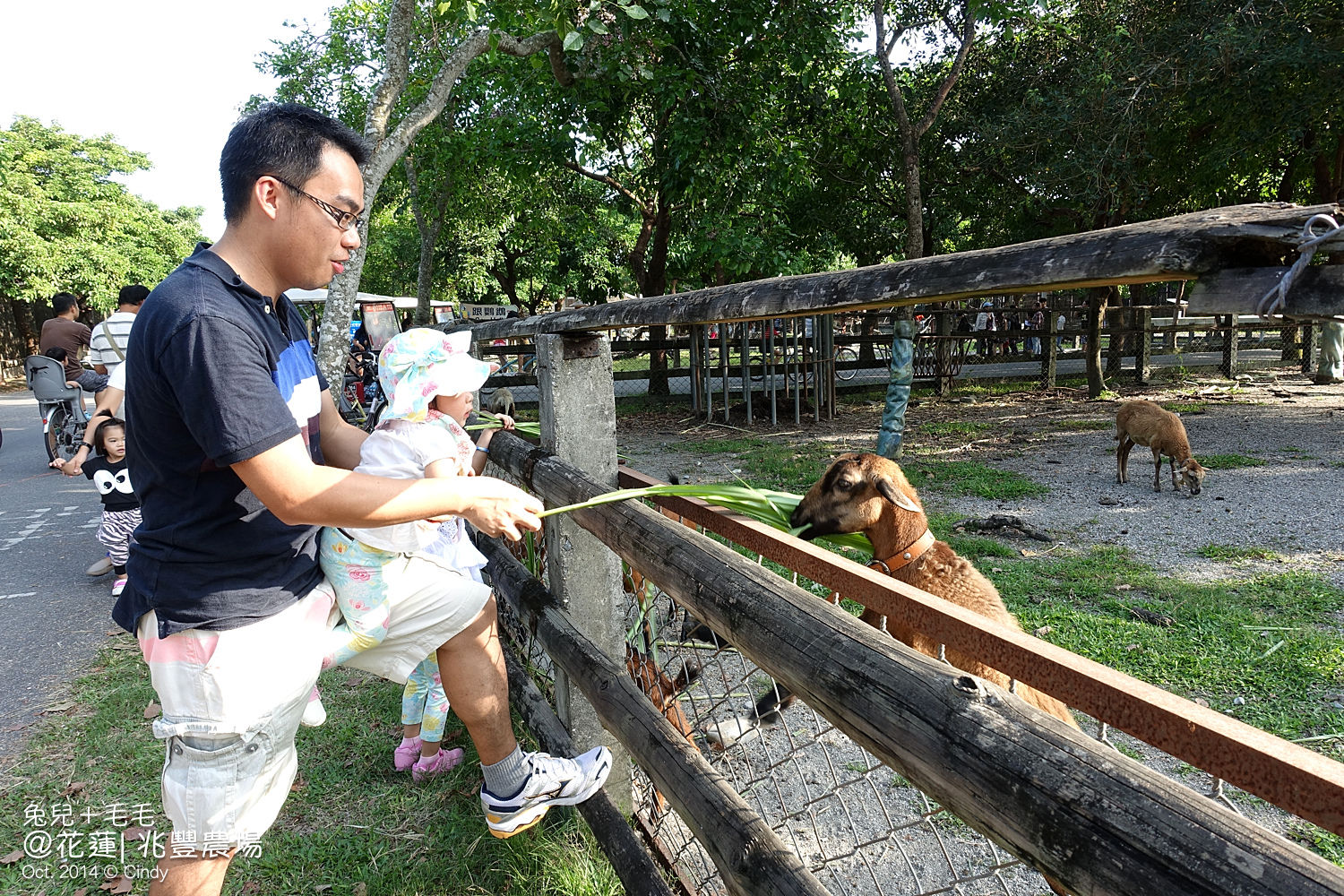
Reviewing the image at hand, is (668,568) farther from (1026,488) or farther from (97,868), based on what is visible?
(1026,488)

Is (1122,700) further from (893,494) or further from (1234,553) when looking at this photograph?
(1234,553)

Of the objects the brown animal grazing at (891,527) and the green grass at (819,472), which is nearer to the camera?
the brown animal grazing at (891,527)

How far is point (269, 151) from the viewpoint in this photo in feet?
5.92

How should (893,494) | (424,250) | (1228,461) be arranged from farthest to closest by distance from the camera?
(424,250)
(1228,461)
(893,494)

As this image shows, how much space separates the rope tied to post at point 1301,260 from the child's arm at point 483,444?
254 centimetres

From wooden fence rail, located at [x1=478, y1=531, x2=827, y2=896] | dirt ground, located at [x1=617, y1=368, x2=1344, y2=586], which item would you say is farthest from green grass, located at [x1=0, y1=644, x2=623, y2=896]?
dirt ground, located at [x1=617, y1=368, x2=1344, y2=586]

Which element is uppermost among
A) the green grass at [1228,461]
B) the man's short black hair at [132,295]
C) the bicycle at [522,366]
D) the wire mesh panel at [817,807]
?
the man's short black hair at [132,295]

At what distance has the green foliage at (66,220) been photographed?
87.1 ft

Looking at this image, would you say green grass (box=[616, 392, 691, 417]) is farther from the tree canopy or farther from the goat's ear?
the tree canopy

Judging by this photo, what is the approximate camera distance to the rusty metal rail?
34.9 inches

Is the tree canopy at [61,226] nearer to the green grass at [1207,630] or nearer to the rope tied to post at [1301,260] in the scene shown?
the green grass at [1207,630]

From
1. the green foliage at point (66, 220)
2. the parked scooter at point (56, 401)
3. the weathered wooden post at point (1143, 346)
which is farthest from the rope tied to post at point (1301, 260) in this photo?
the green foliage at point (66, 220)

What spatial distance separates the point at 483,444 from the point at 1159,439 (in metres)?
6.63

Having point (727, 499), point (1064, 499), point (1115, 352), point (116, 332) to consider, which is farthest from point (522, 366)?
point (727, 499)
